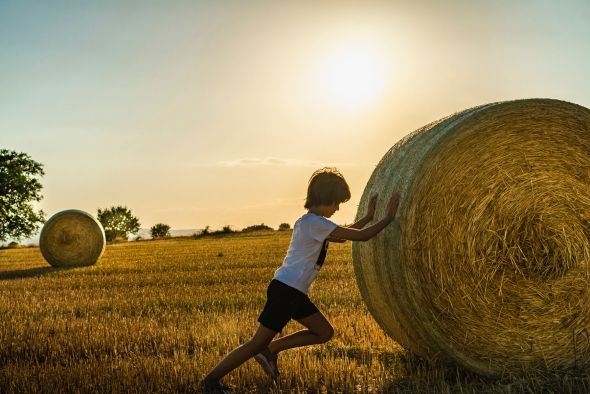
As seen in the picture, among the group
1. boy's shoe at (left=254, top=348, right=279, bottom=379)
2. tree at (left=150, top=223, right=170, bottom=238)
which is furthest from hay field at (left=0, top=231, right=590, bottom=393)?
tree at (left=150, top=223, right=170, bottom=238)

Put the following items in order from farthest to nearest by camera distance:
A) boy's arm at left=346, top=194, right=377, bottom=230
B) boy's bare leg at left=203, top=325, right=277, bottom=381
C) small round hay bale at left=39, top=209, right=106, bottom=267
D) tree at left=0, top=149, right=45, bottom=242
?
tree at left=0, top=149, right=45, bottom=242
small round hay bale at left=39, top=209, right=106, bottom=267
boy's arm at left=346, top=194, right=377, bottom=230
boy's bare leg at left=203, top=325, right=277, bottom=381

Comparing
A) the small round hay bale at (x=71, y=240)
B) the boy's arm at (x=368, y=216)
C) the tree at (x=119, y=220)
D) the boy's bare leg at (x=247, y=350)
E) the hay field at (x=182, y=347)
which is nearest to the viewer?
the boy's bare leg at (x=247, y=350)

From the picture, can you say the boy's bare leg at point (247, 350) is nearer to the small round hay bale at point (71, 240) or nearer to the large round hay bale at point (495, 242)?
the large round hay bale at point (495, 242)

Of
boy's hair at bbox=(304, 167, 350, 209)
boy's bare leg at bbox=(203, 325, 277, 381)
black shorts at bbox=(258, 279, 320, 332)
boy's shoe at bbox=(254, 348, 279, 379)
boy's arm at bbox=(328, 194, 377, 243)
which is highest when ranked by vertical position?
boy's hair at bbox=(304, 167, 350, 209)

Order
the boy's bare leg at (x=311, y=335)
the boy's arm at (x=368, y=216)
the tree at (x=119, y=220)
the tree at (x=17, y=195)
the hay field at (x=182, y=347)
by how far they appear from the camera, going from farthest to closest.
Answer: the tree at (x=119, y=220) < the tree at (x=17, y=195) < the boy's arm at (x=368, y=216) < the hay field at (x=182, y=347) < the boy's bare leg at (x=311, y=335)

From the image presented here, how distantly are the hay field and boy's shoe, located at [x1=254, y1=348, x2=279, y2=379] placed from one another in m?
0.10

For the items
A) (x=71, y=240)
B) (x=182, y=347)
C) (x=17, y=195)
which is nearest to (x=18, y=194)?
(x=17, y=195)

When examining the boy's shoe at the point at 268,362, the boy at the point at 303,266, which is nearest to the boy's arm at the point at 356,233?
the boy at the point at 303,266

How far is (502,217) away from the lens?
18.2ft

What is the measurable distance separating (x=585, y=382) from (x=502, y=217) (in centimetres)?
150

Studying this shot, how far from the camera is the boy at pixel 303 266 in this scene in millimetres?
5031

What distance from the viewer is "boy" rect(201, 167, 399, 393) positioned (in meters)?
5.03

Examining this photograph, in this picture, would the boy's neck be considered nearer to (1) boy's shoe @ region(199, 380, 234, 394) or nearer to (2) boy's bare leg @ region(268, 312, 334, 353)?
(2) boy's bare leg @ region(268, 312, 334, 353)

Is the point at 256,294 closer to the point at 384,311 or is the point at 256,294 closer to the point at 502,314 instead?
the point at 384,311
